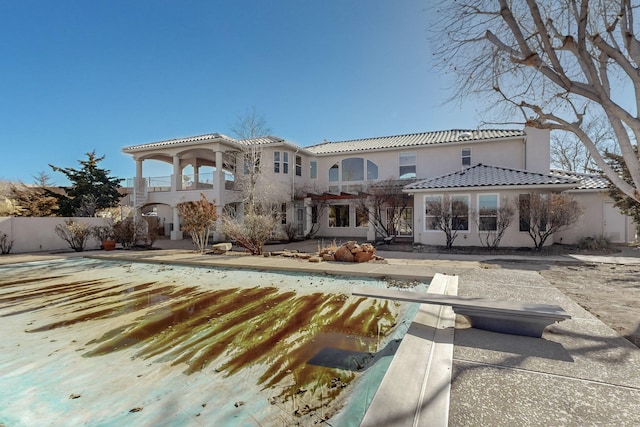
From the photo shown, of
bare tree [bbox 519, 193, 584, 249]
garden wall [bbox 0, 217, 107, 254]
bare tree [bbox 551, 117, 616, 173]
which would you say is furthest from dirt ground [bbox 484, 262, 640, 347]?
bare tree [bbox 551, 117, 616, 173]

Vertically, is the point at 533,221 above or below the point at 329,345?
above

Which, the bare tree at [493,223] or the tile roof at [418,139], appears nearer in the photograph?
the bare tree at [493,223]

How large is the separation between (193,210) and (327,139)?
15674mm

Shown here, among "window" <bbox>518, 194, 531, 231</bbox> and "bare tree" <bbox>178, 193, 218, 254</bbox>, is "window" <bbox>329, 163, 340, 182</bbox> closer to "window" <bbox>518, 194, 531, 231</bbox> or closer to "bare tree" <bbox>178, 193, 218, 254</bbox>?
"bare tree" <bbox>178, 193, 218, 254</bbox>

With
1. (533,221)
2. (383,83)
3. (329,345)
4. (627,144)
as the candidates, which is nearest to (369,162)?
(383,83)

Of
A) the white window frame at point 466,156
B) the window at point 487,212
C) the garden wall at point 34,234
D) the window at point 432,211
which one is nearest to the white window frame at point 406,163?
the white window frame at point 466,156

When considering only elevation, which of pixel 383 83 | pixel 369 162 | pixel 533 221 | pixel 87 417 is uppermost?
pixel 383 83

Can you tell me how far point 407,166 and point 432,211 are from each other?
599 cm

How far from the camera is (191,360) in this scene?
4.06 meters

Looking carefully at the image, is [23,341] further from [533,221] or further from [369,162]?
[369,162]

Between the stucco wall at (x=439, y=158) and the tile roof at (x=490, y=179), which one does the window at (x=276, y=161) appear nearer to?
the stucco wall at (x=439, y=158)

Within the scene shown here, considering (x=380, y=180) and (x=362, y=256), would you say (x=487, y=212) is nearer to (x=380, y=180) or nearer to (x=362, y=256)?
(x=380, y=180)

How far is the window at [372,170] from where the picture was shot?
69.2 feet

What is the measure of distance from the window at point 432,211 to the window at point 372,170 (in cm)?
577
